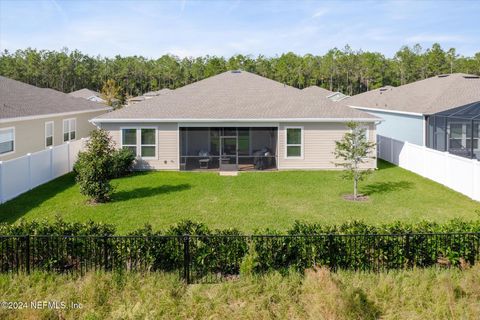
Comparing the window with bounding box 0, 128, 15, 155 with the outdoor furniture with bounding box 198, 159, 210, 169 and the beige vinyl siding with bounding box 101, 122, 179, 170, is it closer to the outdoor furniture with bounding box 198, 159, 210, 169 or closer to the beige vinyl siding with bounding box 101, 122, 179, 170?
the beige vinyl siding with bounding box 101, 122, 179, 170

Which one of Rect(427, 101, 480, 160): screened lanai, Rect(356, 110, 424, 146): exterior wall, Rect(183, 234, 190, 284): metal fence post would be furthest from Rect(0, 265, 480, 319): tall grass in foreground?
Rect(356, 110, 424, 146): exterior wall

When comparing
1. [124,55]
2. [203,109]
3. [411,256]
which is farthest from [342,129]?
[124,55]

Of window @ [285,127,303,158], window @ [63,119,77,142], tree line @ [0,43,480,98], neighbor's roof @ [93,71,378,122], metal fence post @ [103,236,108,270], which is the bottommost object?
metal fence post @ [103,236,108,270]

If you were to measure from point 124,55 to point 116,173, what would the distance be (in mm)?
90101

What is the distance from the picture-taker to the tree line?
3071 inches

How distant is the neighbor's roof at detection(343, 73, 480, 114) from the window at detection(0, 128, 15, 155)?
21.7 metres

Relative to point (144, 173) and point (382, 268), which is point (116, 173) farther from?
point (382, 268)

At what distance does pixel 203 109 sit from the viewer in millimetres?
22719

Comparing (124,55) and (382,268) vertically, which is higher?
(124,55)

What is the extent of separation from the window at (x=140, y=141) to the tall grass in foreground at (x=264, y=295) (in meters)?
14.1

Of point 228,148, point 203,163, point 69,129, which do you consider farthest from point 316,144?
point 69,129

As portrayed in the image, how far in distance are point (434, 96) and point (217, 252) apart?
22459 millimetres

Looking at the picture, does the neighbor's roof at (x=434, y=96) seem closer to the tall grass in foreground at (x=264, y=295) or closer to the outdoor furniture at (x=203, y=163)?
the outdoor furniture at (x=203, y=163)

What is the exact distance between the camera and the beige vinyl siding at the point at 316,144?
854 inches
